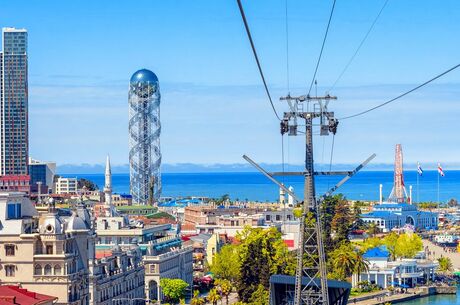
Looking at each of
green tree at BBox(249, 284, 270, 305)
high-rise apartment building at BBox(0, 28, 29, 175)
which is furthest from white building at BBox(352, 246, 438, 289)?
high-rise apartment building at BBox(0, 28, 29, 175)

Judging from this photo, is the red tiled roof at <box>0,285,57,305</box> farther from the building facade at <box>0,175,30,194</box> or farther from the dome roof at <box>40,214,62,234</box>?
the building facade at <box>0,175,30,194</box>

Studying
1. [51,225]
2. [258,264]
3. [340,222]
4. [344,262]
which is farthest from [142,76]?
[51,225]

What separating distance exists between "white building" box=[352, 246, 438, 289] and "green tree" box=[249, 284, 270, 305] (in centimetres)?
2680

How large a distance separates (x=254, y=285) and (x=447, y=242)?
7646cm

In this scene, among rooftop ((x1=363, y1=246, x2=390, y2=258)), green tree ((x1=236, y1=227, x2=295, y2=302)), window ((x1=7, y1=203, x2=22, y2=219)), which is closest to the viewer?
window ((x1=7, y1=203, x2=22, y2=219))

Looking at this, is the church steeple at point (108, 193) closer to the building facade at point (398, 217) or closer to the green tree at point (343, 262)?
the green tree at point (343, 262)

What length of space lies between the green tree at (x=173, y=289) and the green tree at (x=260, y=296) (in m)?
7.82

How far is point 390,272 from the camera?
326ft

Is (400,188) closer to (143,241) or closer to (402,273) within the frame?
(402,273)

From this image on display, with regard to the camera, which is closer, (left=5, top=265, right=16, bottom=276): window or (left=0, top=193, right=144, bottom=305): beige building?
(left=0, top=193, right=144, bottom=305): beige building

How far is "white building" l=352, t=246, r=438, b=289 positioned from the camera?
9906cm

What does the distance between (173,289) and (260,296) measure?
9.25 m

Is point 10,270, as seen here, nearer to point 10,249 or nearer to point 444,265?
point 10,249

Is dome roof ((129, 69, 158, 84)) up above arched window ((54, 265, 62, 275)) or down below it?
above
